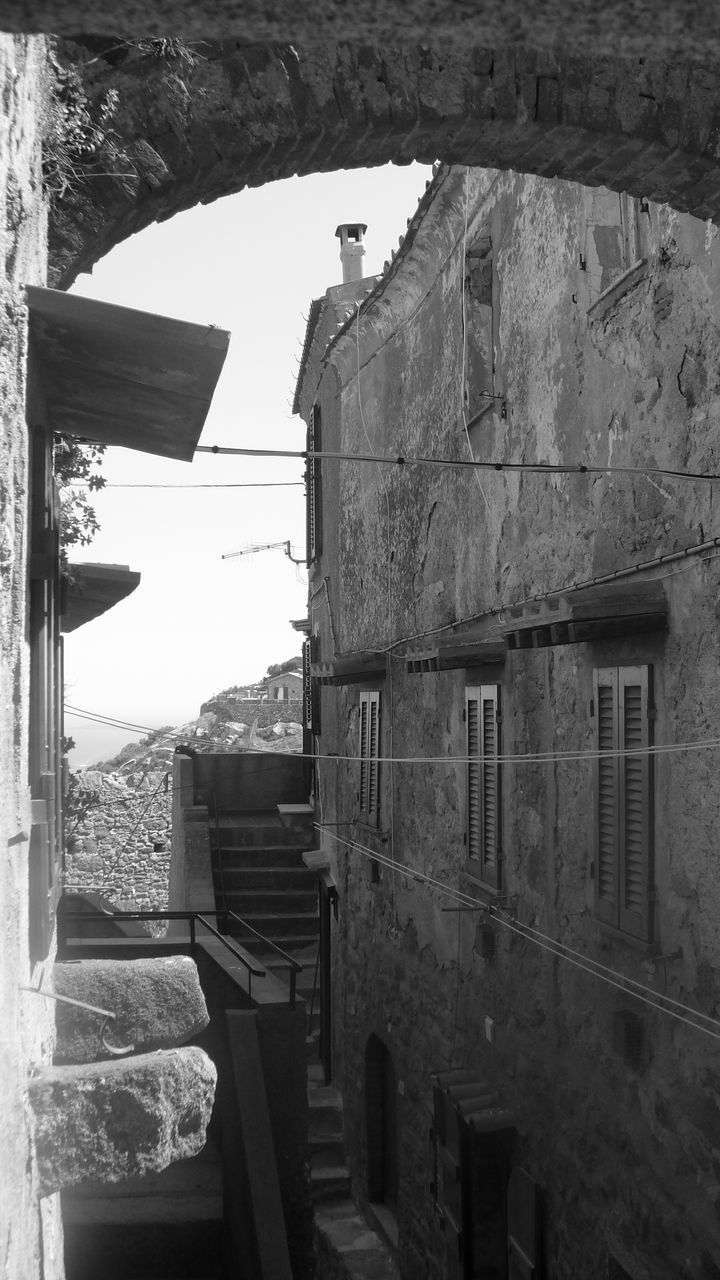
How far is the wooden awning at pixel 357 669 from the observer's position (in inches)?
474

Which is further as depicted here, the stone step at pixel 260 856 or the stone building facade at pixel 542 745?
the stone step at pixel 260 856

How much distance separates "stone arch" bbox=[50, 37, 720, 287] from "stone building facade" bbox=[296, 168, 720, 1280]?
4.38 ft

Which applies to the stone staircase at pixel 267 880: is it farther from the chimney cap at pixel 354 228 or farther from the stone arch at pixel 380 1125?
the chimney cap at pixel 354 228

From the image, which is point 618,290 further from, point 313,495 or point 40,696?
point 313,495

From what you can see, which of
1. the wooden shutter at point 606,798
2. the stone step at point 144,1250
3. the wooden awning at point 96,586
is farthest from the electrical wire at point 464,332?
the stone step at point 144,1250

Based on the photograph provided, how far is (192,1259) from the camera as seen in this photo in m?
7.99

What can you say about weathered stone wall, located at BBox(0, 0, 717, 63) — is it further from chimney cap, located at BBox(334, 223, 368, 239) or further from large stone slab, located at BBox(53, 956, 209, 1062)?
chimney cap, located at BBox(334, 223, 368, 239)

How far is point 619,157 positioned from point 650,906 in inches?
147

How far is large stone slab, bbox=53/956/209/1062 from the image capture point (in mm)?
4508

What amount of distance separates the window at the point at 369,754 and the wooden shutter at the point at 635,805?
613 centimetres

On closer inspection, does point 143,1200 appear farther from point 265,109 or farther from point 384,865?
point 265,109

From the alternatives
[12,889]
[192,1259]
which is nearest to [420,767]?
[192,1259]

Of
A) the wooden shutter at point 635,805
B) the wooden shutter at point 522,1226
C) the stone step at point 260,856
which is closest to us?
the wooden shutter at point 635,805

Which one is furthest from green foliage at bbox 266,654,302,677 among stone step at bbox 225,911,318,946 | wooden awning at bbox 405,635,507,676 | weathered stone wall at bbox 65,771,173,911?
wooden awning at bbox 405,635,507,676
